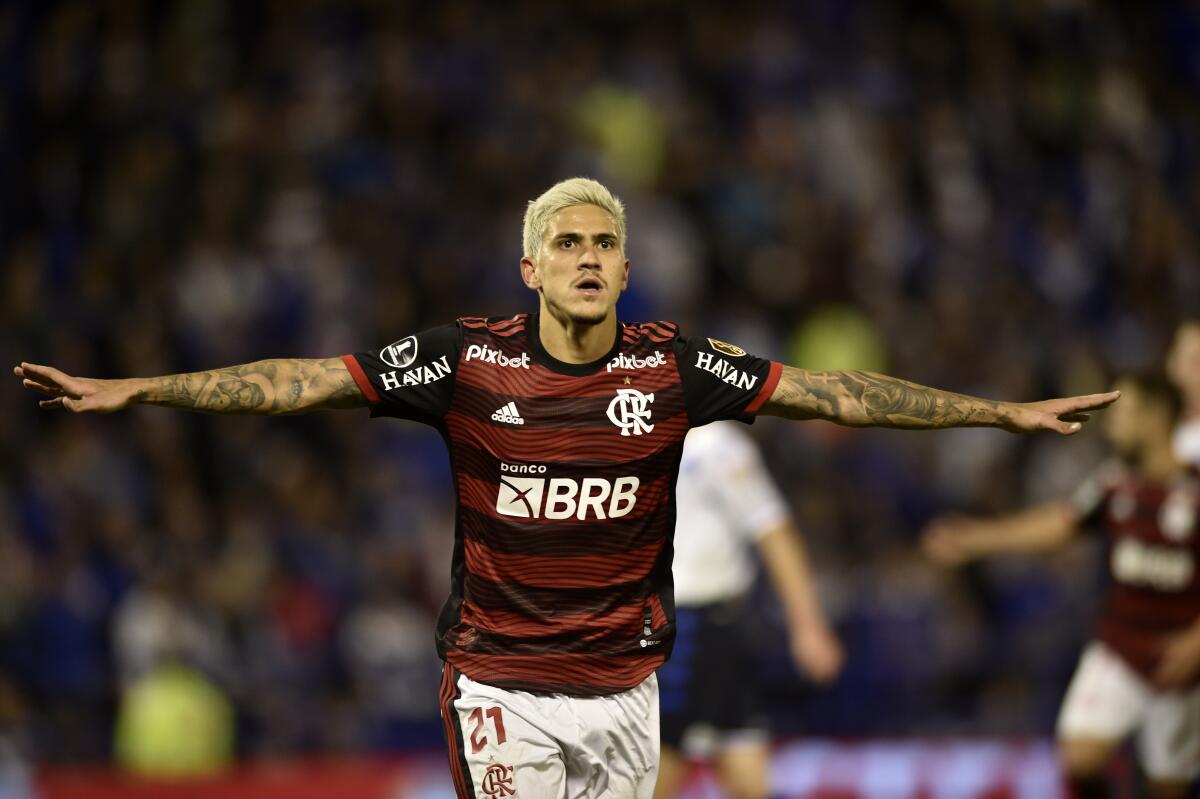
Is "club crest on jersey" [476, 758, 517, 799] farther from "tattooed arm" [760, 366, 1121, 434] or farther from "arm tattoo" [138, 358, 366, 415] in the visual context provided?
"tattooed arm" [760, 366, 1121, 434]

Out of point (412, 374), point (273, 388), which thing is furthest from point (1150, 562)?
point (273, 388)

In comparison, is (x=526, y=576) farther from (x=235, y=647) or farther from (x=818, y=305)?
(x=818, y=305)

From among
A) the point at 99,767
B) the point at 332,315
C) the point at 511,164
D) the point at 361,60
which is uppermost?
the point at 361,60

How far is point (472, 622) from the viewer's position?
17.4 feet

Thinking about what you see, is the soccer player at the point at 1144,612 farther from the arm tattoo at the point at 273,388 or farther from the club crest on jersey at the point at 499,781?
the arm tattoo at the point at 273,388

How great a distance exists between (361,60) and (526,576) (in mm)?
10475

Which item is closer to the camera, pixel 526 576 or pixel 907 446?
pixel 526 576

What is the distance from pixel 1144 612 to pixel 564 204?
4445 mm

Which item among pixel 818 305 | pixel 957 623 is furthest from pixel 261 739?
pixel 818 305

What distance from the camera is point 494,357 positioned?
5.29 metres

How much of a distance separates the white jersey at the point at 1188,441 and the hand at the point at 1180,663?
831 mm

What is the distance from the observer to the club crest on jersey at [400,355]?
522 cm

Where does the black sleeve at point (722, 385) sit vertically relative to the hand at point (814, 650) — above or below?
above

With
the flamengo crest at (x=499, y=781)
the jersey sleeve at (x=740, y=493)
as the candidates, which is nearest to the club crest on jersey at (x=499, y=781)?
the flamengo crest at (x=499, y=781)
